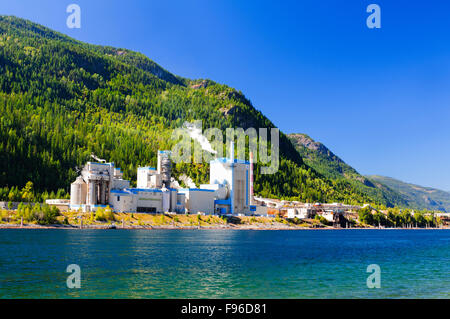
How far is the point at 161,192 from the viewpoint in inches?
6516

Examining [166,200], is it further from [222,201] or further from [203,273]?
[203,273]

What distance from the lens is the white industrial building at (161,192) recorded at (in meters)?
155

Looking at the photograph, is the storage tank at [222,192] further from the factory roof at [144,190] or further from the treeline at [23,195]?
the treeline at [23,195]

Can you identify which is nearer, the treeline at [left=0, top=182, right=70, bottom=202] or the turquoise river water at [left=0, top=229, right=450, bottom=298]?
the turquoise river water at [left=0, top=229, right=450, bottom=298]

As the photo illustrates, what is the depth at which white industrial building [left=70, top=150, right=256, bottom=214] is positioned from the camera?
A: 6093 inches

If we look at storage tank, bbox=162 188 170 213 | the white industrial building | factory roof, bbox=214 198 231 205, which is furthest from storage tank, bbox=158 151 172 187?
factory roof, bbox=214 198 231 205

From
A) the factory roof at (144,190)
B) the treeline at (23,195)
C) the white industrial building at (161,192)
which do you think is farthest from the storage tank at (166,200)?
the treeline at (23,195)

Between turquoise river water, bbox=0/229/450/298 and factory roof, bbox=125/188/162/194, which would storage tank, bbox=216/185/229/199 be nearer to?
factory roof, bbox=125/188/162/194
